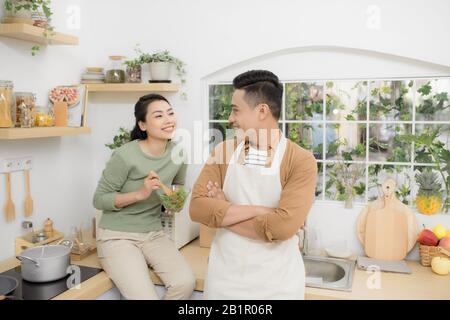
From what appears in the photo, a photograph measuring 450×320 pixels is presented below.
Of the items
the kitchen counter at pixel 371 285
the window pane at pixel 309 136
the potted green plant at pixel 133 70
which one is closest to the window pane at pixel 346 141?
the window pane at pixel 309 136

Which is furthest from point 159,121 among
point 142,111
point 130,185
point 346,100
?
point 346,100

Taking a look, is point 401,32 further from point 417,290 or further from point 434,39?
point 417,290

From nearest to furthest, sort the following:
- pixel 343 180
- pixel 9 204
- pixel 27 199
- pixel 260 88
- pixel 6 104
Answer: pixel 260 88 → pixel 6 104 → pixel 9 204 → pixel 27 199 → pixel 343 180

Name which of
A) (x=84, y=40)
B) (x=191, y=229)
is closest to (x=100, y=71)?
(x=84, y=40)

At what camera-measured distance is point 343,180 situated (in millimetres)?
2590

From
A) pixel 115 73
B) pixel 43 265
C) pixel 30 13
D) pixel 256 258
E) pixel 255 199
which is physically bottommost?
pixel 43 265

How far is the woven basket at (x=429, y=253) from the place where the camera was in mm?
2174

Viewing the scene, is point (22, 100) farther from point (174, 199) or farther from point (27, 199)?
point (174, 199)

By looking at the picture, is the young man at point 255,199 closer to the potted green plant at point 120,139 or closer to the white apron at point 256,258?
the white apron at point 256,258

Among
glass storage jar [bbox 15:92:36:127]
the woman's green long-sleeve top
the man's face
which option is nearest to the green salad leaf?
the woman's green long-sleeve top

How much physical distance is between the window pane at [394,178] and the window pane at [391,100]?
0.86ft

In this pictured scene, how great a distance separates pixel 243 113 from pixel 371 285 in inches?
37.3

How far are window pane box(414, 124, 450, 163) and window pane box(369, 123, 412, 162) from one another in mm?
44

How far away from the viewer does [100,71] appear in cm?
285
